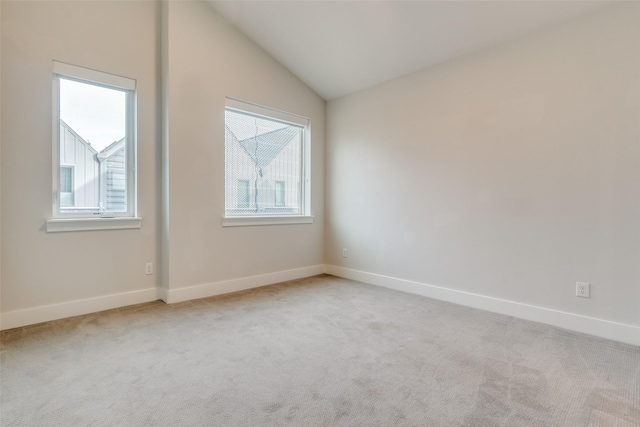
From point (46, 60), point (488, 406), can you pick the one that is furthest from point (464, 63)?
point (46, 60)

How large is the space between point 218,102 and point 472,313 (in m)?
3.40

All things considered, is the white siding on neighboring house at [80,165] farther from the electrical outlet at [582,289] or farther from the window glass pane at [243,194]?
the electrical outlet at [582,289]

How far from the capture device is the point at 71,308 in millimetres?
2801

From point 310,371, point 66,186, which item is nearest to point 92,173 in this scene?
point 66,186

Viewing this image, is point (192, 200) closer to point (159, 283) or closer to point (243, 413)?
point (159, 283)

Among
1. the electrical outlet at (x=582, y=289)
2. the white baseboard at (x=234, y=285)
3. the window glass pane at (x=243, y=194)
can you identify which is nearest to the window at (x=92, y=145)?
the white baseboard at (x=234, y=285)

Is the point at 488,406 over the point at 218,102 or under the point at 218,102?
under

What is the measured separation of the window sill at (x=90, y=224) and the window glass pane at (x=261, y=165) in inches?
39.0

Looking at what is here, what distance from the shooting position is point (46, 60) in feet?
8.70

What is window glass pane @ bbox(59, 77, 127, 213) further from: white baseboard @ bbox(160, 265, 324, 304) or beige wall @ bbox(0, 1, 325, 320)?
white baseboard @ bbox(160, 265, 324, 304)

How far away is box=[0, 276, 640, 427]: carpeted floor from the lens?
152cm

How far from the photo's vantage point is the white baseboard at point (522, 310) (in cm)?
240

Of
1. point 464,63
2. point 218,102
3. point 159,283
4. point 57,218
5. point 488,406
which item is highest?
point 464,63

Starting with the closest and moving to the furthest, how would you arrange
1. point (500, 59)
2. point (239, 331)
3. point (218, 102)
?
point (239, 331), point (500, 59), point (218, 102)
